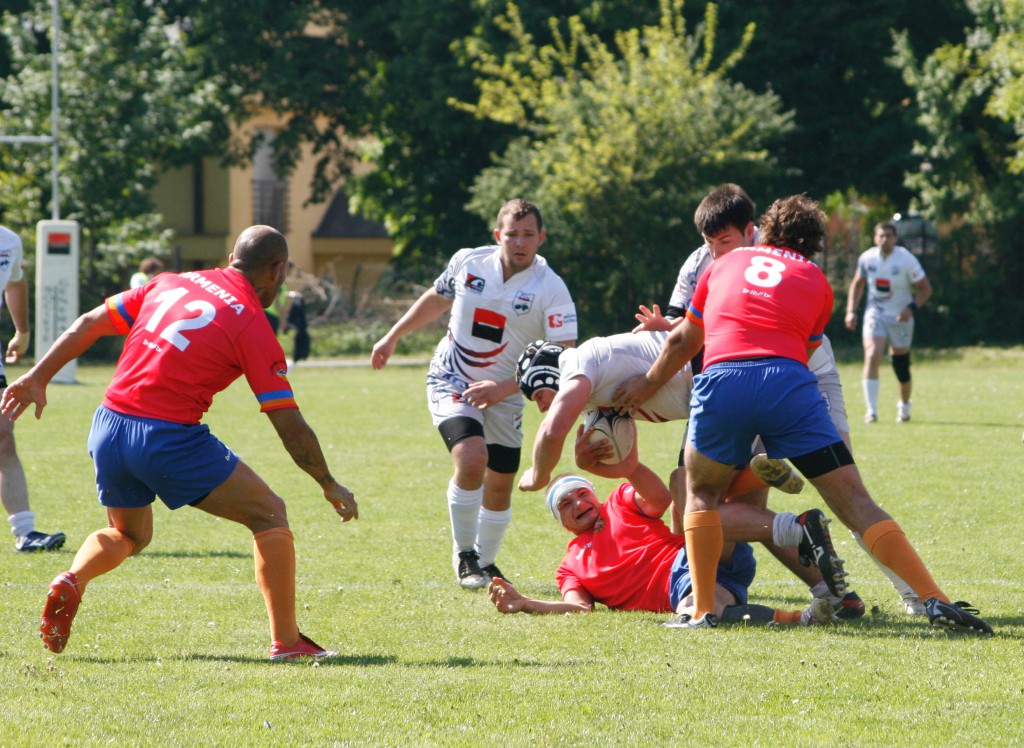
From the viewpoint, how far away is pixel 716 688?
16.5 feet

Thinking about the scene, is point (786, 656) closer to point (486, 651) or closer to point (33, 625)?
point (486, 651)

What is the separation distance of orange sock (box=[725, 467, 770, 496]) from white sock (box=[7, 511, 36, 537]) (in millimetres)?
4439

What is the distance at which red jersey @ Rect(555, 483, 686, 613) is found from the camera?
6.80 metres

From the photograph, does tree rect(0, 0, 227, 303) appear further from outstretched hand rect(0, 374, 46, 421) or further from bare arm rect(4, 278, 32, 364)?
outstretched hand rect(0, 374, 46, 421)

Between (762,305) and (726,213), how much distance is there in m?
0.73

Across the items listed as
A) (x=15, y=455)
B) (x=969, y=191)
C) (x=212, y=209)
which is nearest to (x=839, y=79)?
(x=969, y=191)

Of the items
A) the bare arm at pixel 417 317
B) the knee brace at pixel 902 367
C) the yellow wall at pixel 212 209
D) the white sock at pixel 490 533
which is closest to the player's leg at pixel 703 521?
the white sock at pixel 490 533

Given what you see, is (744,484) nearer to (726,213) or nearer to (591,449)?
(591,449)

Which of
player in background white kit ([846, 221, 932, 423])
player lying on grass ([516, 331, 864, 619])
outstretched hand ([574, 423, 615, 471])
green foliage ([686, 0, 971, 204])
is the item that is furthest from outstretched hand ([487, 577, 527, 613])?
green foliage ([686, 0, 971, 204])

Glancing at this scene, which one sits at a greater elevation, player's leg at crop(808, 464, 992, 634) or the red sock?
player's leg at crop(808, 464, 992, 634)

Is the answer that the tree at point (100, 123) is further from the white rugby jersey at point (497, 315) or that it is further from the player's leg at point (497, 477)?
the player's leg at point (497, 477)

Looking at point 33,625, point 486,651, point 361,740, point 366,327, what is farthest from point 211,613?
point 366,327

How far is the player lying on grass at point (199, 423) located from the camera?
18.2 feet

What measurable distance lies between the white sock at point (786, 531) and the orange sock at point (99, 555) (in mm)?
2858
